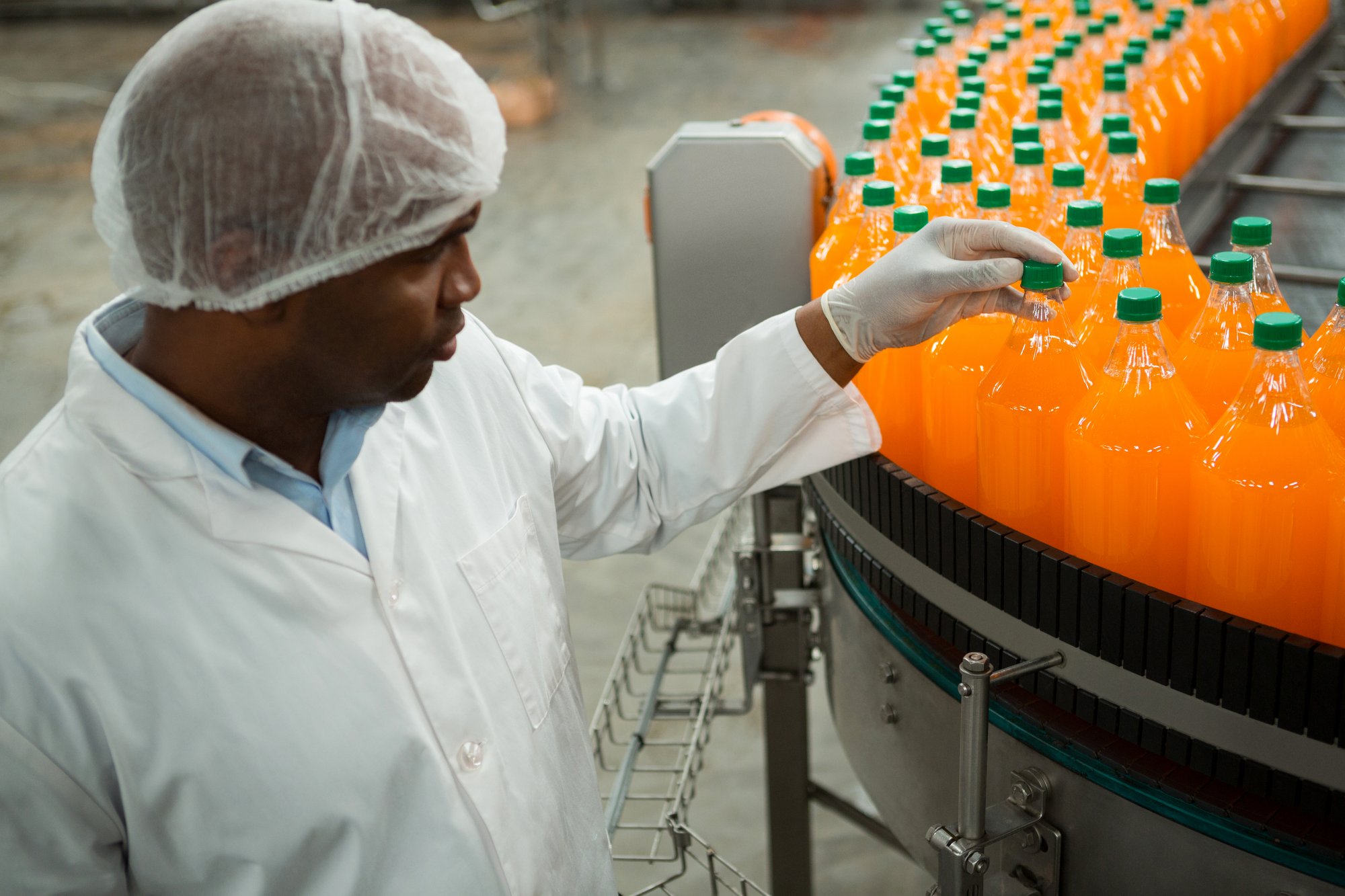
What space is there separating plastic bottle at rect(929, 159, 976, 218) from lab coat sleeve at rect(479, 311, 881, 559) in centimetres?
A: 22

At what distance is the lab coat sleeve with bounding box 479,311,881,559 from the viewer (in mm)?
1229

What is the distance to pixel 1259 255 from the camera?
41.0 inches

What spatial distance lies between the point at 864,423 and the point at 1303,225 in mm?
1393

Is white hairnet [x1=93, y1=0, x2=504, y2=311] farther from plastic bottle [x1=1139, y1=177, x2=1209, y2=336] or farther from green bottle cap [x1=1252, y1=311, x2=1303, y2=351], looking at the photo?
plastic bottle [x1=1139, y1=177, x2=1209, y2=336]

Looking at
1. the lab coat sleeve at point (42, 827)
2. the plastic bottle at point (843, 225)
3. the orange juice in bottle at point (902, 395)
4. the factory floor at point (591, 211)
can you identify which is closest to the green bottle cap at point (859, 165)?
the plastic bottle at point (843, 225)

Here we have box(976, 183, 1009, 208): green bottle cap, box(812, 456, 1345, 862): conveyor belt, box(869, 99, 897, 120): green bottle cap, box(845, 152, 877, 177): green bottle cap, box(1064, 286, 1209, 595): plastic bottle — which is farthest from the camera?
box(869, 99, 897, 120): green bottle cap

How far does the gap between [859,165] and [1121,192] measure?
0.28 metres

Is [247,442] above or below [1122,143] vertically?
below

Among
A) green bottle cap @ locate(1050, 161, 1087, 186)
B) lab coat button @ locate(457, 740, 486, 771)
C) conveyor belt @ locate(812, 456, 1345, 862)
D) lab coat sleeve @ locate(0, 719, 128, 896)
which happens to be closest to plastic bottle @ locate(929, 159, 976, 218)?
A: green bottle cap @ locate(1050, 161, 1087, 186)

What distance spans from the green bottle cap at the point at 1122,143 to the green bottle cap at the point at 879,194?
0.77ft

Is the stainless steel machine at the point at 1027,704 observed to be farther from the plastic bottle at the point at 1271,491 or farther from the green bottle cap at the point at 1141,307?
the green bottle cap at the point at 1141,307

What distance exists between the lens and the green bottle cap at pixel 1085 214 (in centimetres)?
111

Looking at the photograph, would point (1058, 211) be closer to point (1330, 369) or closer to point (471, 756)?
point (1330, 369)

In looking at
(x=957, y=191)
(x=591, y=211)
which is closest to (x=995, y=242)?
(x=957, y=191)
